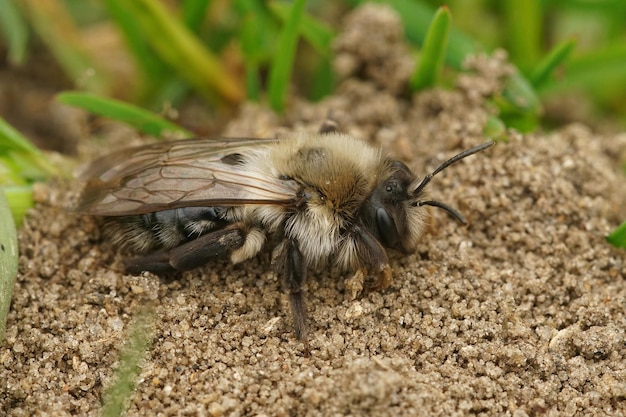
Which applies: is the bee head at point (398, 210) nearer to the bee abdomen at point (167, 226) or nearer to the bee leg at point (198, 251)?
the bee leg at point (198, 251)

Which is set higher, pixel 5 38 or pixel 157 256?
pixel 5 38

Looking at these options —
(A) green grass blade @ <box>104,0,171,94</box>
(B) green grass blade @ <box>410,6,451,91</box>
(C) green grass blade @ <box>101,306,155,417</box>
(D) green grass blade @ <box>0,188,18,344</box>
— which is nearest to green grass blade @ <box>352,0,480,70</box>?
(B) green grass blade @ <box>410,6,451,91</box>

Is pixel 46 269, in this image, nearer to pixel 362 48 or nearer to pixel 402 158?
pixel 402 158

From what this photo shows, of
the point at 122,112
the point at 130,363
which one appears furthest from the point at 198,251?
the point at 122,112

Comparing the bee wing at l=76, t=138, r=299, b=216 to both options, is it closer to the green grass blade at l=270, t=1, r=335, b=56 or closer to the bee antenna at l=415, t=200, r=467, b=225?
the bee antenna at l=415, t=200, r=467, b=225

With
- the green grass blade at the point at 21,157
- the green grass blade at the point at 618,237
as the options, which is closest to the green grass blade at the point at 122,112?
the green grass blade at the point at 21,157

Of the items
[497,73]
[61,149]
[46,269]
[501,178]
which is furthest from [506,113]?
[61,149]

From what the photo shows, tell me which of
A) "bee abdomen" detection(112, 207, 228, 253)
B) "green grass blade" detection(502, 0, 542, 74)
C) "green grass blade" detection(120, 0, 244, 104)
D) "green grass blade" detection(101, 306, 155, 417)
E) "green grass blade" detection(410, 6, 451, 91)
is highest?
"green grass blade" detection(502, 0, 542, 74)
